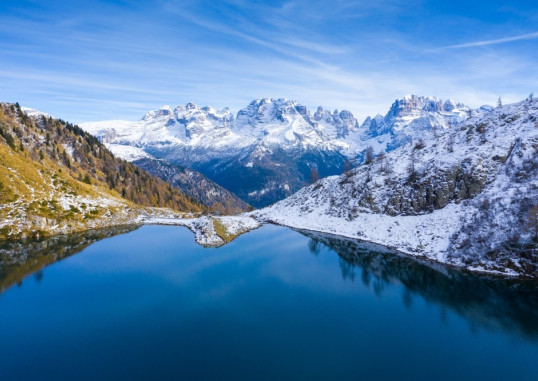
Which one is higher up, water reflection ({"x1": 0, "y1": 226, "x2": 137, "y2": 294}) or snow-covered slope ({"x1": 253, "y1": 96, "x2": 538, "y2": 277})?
snow-covered slope ({"x1": 253, "y1": 96, "x2": 538, "y2": 277})

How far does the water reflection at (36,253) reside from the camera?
57031 millimetres

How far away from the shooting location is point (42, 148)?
5236 inches

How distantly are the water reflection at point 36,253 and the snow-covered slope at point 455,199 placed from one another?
68.2m

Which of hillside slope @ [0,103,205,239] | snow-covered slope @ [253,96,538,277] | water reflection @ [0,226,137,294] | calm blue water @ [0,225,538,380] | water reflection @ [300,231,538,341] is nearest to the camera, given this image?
calm blue water @ [0,225,538,380]

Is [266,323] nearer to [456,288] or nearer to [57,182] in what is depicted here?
[456,288]

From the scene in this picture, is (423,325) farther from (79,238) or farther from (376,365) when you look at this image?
(79,238)

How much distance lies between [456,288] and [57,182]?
119m

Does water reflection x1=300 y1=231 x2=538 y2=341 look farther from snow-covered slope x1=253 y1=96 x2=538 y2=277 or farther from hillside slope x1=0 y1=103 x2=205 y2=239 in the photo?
hillside slope x1=0 y1=103 x2=205 y2=239

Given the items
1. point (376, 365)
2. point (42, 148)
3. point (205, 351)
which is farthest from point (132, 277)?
point (42, 148)

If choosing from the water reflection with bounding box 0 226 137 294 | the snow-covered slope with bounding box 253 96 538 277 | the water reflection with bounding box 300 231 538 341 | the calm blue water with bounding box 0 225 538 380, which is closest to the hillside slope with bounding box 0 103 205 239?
the water reflection with bounding box 0 226 137 294

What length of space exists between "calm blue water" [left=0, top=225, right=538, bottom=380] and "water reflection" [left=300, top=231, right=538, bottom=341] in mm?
270

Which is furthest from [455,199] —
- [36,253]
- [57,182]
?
[57,182]

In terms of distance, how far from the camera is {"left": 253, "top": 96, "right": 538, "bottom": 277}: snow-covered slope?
205 ft

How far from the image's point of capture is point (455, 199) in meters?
86.0
